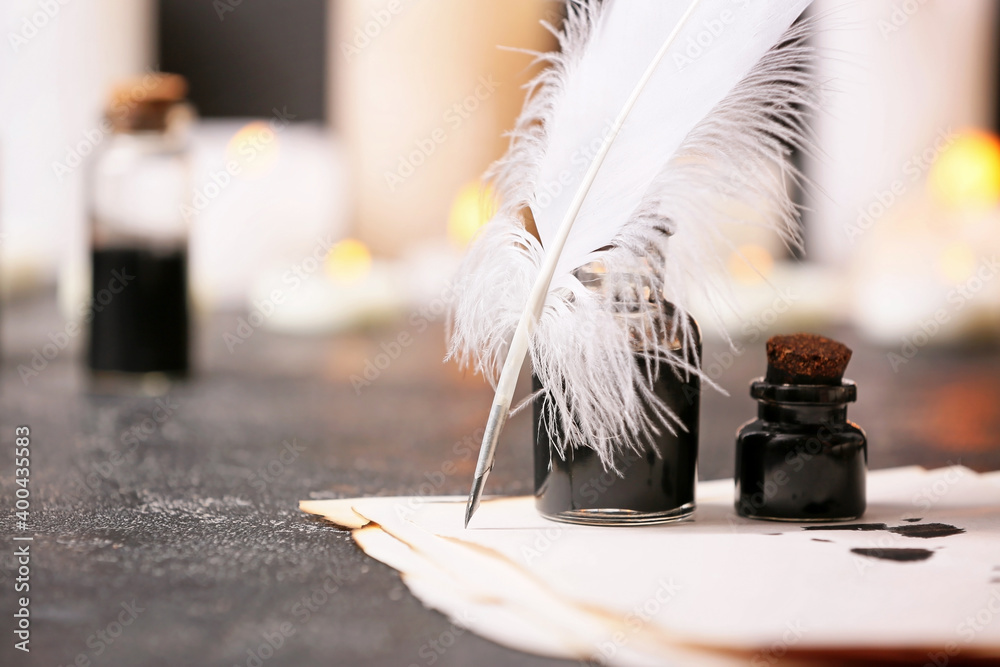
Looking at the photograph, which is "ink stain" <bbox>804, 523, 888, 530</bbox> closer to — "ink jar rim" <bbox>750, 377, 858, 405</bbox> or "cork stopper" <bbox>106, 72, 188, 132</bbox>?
"ink jar rim" <bbox>750, 377, 858, 405</bbox>

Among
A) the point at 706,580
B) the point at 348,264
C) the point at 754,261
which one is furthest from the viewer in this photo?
the point at 348,264

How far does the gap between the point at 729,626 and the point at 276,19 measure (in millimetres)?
2374

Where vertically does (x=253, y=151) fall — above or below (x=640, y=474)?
above

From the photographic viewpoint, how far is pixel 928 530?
565 mm

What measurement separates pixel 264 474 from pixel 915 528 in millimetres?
451

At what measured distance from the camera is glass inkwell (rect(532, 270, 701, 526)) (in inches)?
22.4

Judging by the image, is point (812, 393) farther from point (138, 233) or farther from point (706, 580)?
point (138, 233)

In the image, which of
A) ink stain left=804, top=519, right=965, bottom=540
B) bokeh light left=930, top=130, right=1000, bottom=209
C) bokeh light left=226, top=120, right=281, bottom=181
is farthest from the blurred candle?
ink stain left=804, top=519, right=965, bottom=540

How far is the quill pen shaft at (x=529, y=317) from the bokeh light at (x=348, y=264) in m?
1.07

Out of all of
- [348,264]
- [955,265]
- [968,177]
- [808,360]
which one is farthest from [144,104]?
[968,177]

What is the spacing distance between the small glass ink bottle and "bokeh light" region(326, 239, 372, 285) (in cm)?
111

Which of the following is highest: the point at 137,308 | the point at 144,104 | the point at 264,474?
the point at 144,104

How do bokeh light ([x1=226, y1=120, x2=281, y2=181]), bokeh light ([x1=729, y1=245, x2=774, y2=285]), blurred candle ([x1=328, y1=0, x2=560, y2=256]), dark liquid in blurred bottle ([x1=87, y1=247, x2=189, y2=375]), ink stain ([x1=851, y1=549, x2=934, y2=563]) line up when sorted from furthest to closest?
blurred candle ([x1=328, y1=0, x2=560, y2=256]) < bokeh light ([x1=226, y1=120, x2=281, y2=181]) < bokeh light ([x1=729, y1=245, x2=774, y2=285]) < dark liquid in blurred bottle ([x1=87, y1=247, x2=189, y2=375]) < ink stain ([x1=851, y1=549, x2=934, y2=563])

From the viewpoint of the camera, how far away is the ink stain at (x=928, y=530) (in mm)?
555
